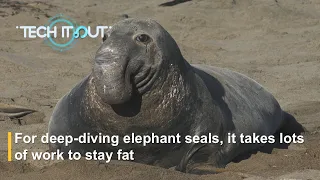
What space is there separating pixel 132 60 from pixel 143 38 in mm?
182

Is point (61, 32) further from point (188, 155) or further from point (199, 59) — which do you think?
point (188, 155)

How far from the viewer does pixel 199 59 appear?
31.4ft

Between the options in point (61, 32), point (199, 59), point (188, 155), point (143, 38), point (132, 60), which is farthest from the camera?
point (61, 32)

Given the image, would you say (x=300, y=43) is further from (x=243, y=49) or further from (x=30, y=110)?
(x=30, y=110)

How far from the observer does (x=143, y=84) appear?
15.2ft

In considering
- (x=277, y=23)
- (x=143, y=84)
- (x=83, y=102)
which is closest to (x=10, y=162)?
(x=83, y=102)

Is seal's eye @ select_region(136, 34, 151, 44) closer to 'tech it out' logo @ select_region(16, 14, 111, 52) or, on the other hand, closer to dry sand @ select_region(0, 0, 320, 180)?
dry sand @ select_region(0, 0, 320, 180)

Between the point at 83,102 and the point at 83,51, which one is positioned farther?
the point at 83,51

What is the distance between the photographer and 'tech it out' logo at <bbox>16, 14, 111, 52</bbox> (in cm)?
998

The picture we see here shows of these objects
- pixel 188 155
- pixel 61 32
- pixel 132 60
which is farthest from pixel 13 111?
pixel 61 32

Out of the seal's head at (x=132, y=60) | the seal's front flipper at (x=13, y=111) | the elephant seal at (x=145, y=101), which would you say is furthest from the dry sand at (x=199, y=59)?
the seal's head at (x=132, y=60)

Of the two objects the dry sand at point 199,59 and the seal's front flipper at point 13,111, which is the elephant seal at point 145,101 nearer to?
the dry sand at point 199,59

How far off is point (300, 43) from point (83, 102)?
5.97m

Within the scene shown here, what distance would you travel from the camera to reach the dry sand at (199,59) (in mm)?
4598
